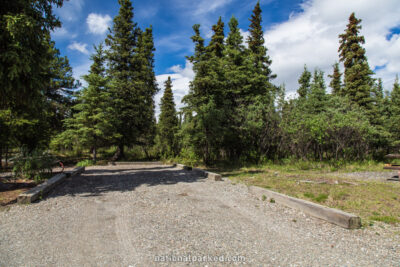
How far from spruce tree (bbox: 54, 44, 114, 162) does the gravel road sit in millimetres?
9568

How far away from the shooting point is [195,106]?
12273 mm

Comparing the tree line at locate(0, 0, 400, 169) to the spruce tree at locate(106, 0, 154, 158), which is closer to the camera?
the tree line at locate(0, 0, 400, 169)

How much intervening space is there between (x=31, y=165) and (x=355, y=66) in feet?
74.8

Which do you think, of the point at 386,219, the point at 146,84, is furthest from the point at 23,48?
the point at 146,84

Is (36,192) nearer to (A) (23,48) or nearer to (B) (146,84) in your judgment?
(A) (23,48)

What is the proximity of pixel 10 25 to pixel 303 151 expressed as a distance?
45.0ft

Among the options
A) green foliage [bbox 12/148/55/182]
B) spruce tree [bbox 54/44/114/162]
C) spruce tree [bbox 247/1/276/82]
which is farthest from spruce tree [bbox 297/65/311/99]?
green foliage [bbox 12/148/55/182]

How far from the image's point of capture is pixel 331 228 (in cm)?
349

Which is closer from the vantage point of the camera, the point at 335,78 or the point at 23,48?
the point at 23,48

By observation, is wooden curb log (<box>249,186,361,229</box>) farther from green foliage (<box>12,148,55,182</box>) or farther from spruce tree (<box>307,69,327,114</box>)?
spruce tree (<box>307,69,327,114</box>)

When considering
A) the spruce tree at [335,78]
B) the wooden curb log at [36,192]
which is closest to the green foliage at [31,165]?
the wooden curb log at [36,192]

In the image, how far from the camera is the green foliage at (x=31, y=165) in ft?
23.1

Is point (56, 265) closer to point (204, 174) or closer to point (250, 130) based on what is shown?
point (204, 174)

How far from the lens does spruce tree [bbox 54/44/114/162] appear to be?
13.6 m
